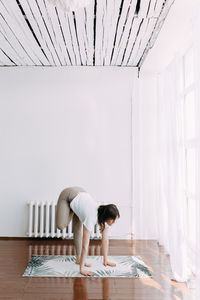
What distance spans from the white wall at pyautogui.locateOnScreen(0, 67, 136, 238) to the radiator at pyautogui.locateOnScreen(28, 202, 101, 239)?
0.67 ft

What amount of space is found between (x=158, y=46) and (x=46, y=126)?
2.05 metres

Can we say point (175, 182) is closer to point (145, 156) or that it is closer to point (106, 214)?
point (106, 214)

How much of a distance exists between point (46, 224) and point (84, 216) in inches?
56.5

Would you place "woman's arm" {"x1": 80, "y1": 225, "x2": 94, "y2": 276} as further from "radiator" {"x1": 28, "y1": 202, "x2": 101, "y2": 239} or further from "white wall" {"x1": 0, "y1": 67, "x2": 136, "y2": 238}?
"white wall" {"x1": 0, "y1": 67, "x2": 136, "y2": 238}

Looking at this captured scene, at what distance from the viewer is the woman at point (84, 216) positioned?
2984 millimetres

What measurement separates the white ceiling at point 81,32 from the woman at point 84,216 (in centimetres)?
180

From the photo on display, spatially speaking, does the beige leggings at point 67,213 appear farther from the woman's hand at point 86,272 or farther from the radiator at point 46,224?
the radiator at point 46,224

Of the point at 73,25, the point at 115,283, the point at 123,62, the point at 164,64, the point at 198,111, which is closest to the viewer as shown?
the point at 198,111

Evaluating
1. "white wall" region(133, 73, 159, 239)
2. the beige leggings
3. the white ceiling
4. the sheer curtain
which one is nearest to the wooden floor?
the sheer curtain

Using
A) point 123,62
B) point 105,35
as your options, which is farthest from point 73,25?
point 123,62

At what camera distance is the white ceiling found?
2938 millimetres

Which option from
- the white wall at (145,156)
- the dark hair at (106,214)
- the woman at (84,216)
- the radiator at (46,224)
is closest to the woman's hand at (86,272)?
the woman at (84,216)

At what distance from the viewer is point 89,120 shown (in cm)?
470

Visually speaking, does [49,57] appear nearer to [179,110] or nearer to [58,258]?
[179,110]
